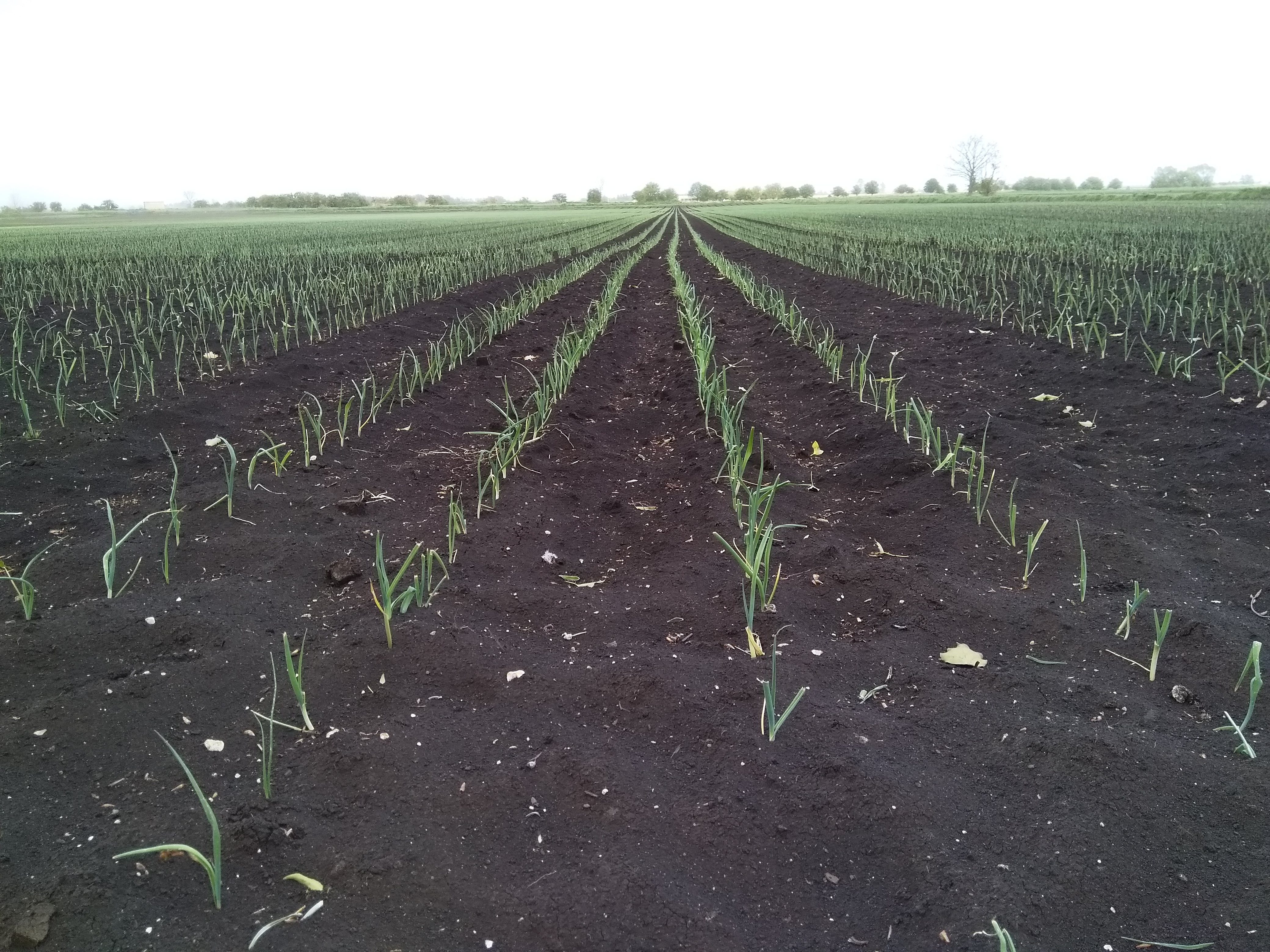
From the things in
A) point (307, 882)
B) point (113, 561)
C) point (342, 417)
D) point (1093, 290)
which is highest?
point (1093, 290)

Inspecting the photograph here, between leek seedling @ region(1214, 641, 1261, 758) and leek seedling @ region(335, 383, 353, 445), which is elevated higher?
leek seedling @ region(335, 383, 353, 445)

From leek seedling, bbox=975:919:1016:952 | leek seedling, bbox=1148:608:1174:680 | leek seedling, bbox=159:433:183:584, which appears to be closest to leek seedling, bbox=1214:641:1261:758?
leek seedling, bbox=1148:608:1174:680

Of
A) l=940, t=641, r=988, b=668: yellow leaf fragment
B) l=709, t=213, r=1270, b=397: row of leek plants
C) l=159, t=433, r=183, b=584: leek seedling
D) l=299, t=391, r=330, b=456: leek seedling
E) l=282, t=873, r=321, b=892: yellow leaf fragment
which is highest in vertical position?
l=709, t=213, r=1270, b=397: row of leek plants

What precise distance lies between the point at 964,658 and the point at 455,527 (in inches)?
76.3

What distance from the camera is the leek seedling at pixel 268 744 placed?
66.9 inches

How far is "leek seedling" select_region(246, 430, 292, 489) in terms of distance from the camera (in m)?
3.06

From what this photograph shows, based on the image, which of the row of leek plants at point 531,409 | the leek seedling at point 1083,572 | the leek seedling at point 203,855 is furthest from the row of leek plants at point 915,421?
the leek seedling at point 203,855

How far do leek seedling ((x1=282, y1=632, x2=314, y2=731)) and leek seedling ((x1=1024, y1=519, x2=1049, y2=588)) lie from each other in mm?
2312

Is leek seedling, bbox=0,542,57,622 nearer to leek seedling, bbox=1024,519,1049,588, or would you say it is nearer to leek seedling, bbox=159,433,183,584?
leek seedling, bbox=159,433,183,584

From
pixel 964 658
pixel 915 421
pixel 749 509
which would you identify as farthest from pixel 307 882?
pixel 915 421

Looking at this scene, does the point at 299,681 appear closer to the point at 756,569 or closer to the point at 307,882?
the point at 307,882

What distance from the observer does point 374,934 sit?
146 centimetres

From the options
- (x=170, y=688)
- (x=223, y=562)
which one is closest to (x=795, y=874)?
(x=170, y=688)

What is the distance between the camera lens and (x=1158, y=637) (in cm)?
214
